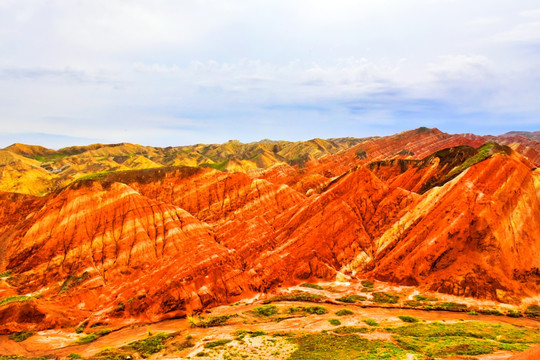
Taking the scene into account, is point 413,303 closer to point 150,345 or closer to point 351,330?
point 351,330

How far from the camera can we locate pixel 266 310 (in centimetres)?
4100

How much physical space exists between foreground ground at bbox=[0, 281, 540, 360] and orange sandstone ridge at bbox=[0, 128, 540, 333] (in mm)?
3495

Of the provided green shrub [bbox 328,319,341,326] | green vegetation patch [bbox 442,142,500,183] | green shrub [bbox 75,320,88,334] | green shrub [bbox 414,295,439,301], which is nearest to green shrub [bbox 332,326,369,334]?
green shrub [bbox 328,319,341,326]

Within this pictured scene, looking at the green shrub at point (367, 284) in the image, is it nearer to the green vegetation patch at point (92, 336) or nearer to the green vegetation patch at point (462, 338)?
the green vegetation patch at point (462, 338)

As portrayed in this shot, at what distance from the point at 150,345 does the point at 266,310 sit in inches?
576

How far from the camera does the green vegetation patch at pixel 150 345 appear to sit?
30484 mm

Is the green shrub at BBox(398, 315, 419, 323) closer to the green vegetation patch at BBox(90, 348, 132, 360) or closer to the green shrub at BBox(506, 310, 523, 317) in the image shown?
the green shrub at BBox(506, 310, 523, 317)

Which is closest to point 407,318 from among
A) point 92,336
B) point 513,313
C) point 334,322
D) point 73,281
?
point 334,322

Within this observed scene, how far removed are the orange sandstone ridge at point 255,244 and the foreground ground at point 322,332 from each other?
3495 millimetres

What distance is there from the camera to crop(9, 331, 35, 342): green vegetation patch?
3721cm

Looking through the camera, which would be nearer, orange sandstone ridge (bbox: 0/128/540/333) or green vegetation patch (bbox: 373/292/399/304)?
green vegetation patch (bbox: 373/292/399/304)

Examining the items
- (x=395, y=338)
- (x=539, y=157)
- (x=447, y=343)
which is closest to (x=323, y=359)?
(x=395, y=338)

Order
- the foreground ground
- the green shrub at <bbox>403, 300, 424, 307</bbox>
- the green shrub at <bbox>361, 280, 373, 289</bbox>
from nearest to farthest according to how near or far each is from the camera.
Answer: the foreground ground
the green shrub at <bbox>403, 300, 424, 307</bbox>
the green shrub at <bbox>361, 280, 373, 289</bbox>

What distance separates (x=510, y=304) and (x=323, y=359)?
30.3 metres
